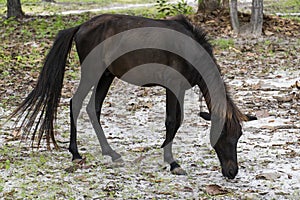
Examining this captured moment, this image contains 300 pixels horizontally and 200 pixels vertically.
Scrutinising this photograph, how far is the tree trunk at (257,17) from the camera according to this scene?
540 inches

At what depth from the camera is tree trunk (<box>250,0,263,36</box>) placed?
13.7m

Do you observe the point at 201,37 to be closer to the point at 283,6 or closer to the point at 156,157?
the point at 156,157

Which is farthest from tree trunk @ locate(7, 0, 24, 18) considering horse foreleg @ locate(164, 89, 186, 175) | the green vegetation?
horse foreleg @ locate(164, 89, 186, 175)

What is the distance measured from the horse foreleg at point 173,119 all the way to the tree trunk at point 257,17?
895 centimetres

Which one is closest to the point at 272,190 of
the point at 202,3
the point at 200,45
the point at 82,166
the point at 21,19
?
the point at 200,45

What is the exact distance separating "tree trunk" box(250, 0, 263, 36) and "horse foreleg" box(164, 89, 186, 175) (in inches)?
352

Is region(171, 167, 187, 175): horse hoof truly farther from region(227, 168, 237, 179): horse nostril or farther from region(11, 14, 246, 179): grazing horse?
region(227, 168, 237, 179): horse nostril

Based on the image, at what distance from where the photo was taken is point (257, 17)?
1378 centimetres

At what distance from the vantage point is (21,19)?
1708 cm

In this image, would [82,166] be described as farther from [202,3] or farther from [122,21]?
[202,3]

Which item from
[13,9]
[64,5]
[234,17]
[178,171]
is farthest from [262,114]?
[64,5]

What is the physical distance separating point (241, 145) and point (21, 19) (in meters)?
12.5

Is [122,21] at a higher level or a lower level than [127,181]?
higher

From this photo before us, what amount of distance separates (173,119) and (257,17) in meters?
9.12
